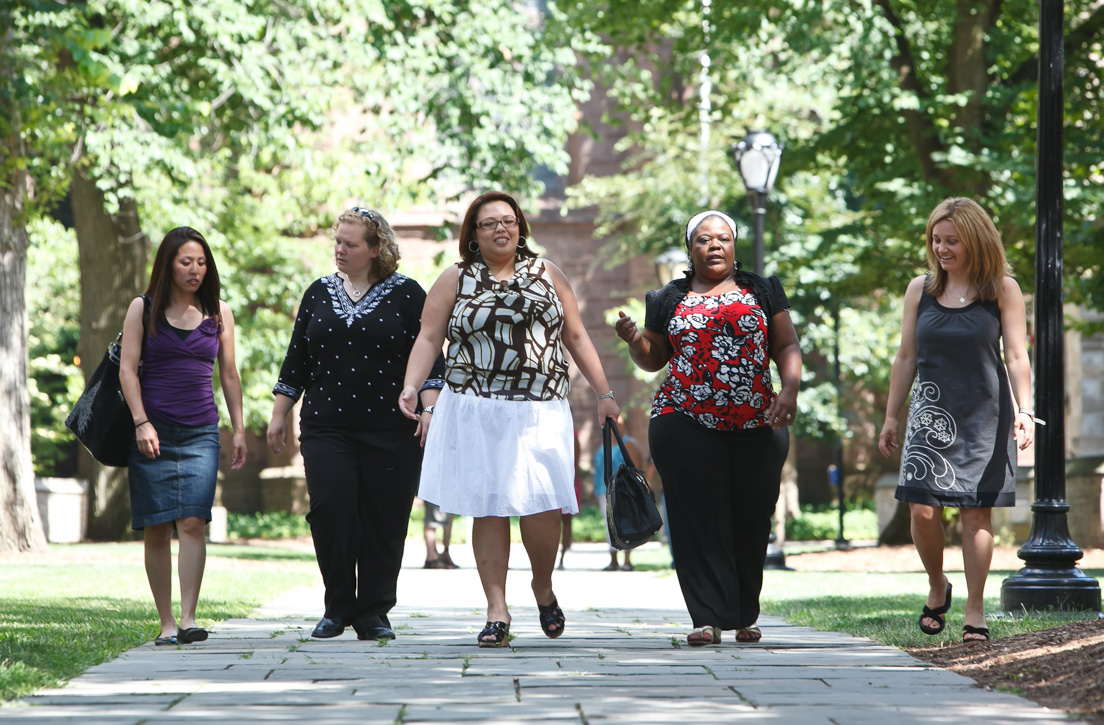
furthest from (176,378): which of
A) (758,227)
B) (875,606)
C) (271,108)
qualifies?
(271,108)

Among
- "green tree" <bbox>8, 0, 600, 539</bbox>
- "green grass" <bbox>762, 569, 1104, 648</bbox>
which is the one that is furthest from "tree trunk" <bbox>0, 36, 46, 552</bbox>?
"green grass" <bbox>762, 569, 1104, 648</bbox>

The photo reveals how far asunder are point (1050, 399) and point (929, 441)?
2.23 metres

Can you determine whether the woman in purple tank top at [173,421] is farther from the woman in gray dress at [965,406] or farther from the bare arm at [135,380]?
the woman in gray dress at [965,406]

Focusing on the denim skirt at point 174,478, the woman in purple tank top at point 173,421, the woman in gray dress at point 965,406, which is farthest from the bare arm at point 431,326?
the woman in gray dress at point 965,406

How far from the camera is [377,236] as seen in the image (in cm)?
675

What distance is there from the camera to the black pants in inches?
244

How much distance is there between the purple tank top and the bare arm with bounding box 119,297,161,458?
0.06m

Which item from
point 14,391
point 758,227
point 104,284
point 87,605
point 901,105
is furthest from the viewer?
point 104,284

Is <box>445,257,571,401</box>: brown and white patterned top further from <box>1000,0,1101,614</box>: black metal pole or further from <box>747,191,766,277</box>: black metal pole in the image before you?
<box>747,191,766,277</box>: black metal pole

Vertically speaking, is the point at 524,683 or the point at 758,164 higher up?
the point at 758,164

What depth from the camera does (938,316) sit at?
6.34 m

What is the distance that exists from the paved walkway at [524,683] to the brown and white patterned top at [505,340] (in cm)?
117

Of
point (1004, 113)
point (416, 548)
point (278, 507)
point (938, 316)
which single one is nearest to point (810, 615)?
point (938, 316)

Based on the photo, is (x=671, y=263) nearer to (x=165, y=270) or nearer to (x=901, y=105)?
(x=901, y=105)
